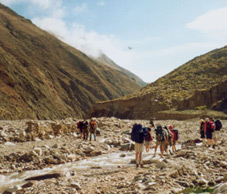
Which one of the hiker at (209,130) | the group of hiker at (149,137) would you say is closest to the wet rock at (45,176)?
the group of hiker at (149,137)

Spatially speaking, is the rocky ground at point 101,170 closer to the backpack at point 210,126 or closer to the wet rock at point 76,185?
the wet rock at point 76,185

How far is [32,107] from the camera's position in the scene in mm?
73500

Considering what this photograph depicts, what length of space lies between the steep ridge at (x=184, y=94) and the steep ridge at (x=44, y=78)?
2426 centimetres

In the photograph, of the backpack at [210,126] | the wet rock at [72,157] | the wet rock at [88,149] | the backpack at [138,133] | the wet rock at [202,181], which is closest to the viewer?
the wet rock at [202,181]

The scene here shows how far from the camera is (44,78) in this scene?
90875 mm

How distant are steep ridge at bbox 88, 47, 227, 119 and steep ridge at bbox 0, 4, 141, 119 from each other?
24262mm

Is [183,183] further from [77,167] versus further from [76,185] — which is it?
[77,167]

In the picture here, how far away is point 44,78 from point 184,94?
5817 cm

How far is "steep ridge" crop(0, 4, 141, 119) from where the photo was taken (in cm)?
7275

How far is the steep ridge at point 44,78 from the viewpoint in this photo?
239 ft

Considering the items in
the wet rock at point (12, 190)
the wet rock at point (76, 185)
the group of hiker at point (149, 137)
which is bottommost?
the wet rock at point (12, 190)

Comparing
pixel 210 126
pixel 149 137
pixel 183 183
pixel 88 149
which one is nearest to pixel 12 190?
pixel 183 183

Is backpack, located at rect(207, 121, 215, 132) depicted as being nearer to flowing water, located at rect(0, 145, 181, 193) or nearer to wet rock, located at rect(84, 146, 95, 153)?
flowing water, located at rect(0, 145, 181, 193)

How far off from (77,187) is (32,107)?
6955 cm
